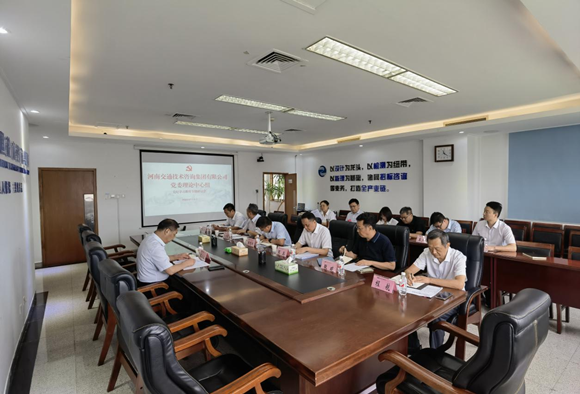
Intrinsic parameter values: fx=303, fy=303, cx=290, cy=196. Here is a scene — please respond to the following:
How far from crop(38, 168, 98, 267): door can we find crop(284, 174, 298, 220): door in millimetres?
6003

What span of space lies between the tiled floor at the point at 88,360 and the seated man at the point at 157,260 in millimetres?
817

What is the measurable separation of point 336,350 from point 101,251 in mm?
2246

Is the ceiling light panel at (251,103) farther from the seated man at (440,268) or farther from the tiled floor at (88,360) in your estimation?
the tiled floor at (88,360)

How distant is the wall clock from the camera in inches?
268

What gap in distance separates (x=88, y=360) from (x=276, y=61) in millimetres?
3407

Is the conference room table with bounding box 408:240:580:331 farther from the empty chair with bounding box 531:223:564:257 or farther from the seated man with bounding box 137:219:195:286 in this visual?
the seated man with bounding box 137:219:195:286

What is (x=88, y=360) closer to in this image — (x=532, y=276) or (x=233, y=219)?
(x=233, y=219)

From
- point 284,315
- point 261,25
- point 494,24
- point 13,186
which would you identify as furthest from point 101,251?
point 494,24

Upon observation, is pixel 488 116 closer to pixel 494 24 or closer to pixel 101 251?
pixel 494 24

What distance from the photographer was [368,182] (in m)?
8.67

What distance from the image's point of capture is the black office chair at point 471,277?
247 cm

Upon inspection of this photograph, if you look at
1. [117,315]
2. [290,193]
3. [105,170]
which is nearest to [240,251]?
[117,315]

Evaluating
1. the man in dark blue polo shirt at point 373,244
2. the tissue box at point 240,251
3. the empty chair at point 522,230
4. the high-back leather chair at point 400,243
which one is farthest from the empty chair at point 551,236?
the tissue box at point 240,251

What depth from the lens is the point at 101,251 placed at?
267 centimetres
